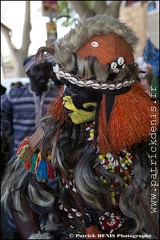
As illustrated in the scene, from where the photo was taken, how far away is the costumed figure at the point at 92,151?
46.6 inches

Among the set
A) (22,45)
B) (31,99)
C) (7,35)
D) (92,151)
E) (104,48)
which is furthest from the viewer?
(7,35)

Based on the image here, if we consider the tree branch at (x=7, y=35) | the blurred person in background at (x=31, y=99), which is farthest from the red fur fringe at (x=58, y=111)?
the tree branch at (x=7, y=35)

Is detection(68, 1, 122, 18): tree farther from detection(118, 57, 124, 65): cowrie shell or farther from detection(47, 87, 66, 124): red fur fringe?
detection(118, 57, 124, 65): cowrie shell

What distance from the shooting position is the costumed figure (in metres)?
1.18

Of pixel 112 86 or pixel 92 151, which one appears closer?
pixel 112 86

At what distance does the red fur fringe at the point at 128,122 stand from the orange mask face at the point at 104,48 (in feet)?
0.51

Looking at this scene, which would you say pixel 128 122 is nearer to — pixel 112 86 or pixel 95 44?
pixel 112 86

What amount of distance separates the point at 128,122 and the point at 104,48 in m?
0.28

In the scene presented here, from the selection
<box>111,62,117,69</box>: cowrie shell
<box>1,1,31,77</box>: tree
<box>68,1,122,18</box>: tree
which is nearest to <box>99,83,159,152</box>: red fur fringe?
<box>111,62,117,69</box>: cowrie shell

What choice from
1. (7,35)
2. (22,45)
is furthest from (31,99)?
(7,35)

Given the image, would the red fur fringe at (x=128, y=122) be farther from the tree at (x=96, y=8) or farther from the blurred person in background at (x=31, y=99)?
the tree at (x=96, y=8)

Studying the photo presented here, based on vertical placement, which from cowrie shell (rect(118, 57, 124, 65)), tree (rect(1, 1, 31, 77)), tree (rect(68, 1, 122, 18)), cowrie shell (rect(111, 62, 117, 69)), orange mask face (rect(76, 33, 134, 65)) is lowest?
cowrie shell (rect(111, 62, 117, 69))

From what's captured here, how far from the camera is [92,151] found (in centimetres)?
132

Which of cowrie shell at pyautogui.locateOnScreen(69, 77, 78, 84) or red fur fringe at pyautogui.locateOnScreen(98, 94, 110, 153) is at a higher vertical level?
cowrie shell at pyautogui.locateOnScreen(69, 77, 78, 84)
